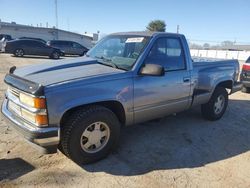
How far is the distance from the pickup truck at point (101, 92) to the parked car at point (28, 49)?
18.4 metres

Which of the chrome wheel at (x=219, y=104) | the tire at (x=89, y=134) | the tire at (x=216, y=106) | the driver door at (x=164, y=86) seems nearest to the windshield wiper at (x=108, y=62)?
the driver door at (x=164, y=86)

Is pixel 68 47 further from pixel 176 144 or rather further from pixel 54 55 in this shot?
pixel 176 144

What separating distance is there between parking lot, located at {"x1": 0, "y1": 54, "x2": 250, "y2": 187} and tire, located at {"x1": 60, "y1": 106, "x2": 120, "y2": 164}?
0.17 meters

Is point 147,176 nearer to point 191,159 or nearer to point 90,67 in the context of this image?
point 191,159

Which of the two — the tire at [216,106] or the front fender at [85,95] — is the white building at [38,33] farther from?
the front fender at [85,95]

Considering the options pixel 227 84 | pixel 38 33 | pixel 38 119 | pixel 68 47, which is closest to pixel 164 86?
pixel 38 119

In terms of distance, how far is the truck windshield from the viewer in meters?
4.15

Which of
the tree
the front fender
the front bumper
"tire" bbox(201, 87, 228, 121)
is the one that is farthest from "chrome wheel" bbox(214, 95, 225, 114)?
the tree

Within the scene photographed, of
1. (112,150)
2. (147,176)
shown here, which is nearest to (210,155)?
(147,176)

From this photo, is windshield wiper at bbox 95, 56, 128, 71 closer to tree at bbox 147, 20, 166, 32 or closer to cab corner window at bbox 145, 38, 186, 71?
cab corner window at bbox 145, 38, 186, 71

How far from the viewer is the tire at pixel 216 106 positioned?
19.2 ft

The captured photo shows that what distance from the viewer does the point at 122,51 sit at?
4.47 meters

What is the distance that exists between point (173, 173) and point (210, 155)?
3.15 ft

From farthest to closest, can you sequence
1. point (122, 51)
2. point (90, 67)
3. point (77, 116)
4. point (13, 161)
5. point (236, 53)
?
point (236, 53) → point (122, 51) → point (90, 67) → point (13, 161) → point (77, 116)
